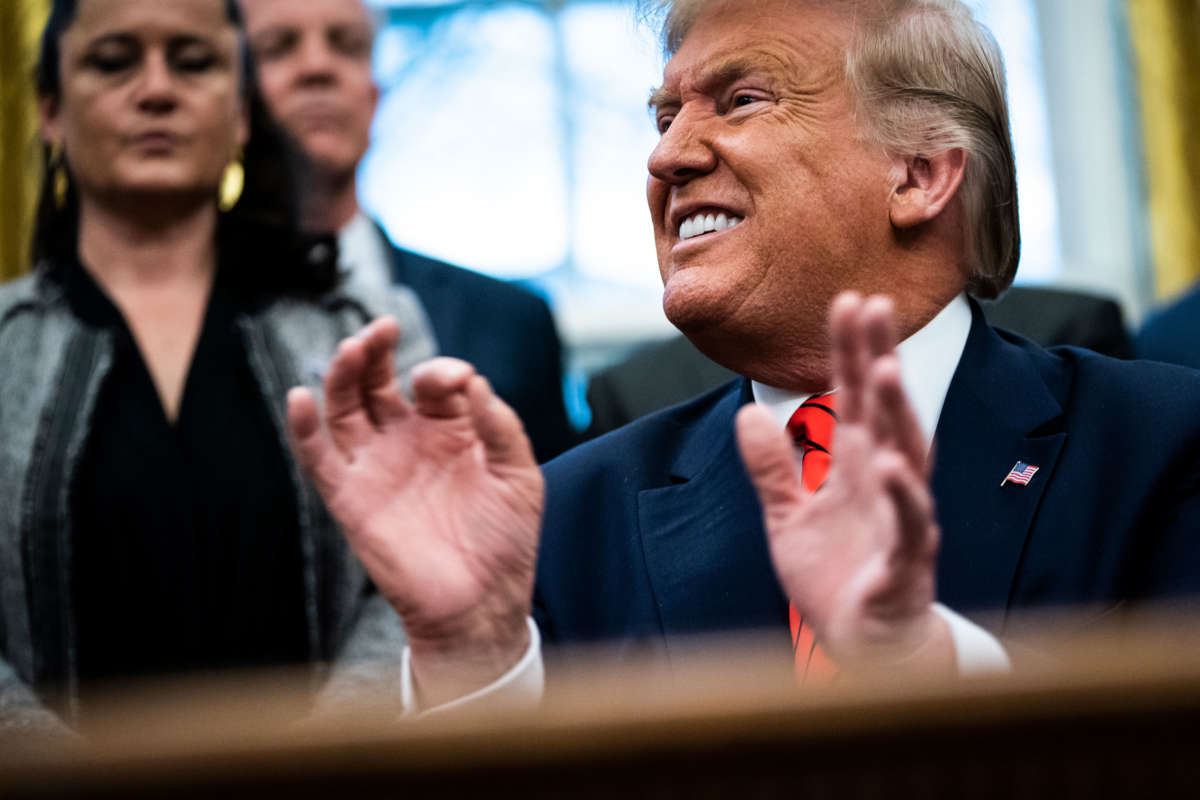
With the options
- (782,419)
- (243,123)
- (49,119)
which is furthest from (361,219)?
(782,419)

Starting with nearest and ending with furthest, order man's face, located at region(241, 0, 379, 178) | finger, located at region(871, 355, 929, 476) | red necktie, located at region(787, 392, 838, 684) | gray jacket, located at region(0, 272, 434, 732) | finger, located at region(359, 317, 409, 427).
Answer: finger, located at region(871, 355, 929, 476) < finger, located at region(359, 317, 409, 427) < red necktie, located at region(787, 392, 838, 684) < gray jacket, located at region(0, 272, 434, 732) < man's face, located at region(241, 0, 379, 178)

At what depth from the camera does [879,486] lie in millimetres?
897

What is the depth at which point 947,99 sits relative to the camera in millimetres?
1470

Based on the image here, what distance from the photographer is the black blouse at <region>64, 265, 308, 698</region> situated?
1.57 metres

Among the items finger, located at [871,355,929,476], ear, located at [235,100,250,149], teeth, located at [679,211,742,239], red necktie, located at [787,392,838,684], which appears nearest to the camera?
finger, located at [871,355,929,476]

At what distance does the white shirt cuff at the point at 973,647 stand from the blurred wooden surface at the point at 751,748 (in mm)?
491

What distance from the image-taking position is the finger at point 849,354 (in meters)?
0.88

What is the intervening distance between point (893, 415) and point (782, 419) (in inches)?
22.5

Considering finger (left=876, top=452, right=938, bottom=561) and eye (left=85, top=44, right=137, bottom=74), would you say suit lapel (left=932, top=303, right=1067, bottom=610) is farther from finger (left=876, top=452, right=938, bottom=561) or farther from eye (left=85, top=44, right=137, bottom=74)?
eye (left=85, top=44, right=137, bottom=74)

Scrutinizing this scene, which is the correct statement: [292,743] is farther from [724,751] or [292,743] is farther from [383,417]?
[383,417]

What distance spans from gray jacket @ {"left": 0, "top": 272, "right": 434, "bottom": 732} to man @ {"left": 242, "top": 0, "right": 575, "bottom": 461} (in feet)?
0.63

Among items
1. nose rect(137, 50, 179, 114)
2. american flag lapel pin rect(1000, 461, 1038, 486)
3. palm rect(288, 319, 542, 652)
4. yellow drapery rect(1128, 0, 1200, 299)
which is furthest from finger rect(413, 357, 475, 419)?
yellow drapery rect(1128, 0, 1200, 299)

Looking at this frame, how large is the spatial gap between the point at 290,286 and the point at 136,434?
29 centimetres

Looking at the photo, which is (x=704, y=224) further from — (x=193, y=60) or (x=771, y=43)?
(x=193, y=60)
